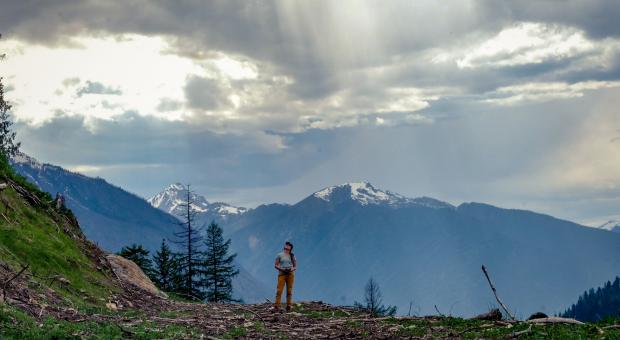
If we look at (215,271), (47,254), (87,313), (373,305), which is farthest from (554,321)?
(215,271)

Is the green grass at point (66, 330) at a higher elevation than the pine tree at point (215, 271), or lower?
lower

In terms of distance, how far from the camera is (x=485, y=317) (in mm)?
23266

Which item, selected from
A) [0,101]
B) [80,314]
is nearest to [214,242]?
[0,101]

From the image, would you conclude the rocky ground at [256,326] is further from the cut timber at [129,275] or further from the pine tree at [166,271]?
the pine tree at [166,271]

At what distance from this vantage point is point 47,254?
102 feet

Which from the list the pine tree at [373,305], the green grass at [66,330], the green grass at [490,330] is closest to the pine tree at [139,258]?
the pine tree at [373,305]

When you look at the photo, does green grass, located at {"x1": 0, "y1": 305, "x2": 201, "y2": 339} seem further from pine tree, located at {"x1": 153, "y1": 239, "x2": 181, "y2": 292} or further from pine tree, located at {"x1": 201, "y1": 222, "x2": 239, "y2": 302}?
pine tree, located at {"x1": 153, "y1": 239, "x2": 181, "y2": 292}

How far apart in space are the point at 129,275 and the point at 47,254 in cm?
1294

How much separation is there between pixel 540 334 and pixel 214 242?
7337 centimetres

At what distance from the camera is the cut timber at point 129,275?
1658 inches

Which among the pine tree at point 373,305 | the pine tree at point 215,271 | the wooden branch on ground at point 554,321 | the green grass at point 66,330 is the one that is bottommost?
the green grass at point 66,330

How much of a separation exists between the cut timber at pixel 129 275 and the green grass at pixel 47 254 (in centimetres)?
463

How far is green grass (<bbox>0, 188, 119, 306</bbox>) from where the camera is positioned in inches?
1102

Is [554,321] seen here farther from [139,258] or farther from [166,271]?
[139,258]
